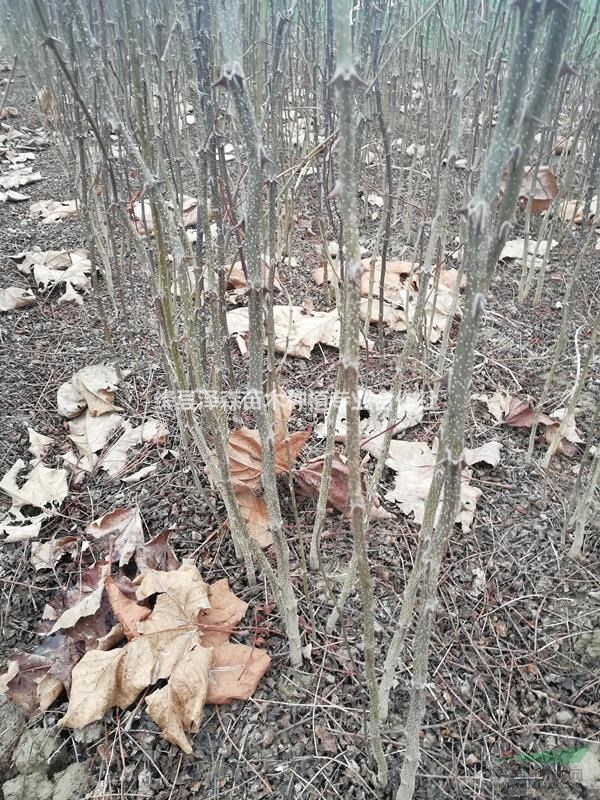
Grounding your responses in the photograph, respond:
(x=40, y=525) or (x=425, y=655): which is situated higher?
(x=425, y=655)

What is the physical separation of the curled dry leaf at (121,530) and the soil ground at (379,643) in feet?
0.18

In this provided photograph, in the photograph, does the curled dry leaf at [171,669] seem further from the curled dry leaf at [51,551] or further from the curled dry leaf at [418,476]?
the curled dry leaf at [418,476]

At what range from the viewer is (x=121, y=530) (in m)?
1.34

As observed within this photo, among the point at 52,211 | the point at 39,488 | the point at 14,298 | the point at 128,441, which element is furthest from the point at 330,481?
the point at 52,211

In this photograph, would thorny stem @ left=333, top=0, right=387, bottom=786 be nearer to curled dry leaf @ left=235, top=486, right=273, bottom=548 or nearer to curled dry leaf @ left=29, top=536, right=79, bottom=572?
curled dry leaf @ left=235, top=486, right=273, bottom=548

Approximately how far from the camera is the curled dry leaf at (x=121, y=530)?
4.23ft

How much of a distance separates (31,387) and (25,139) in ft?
11.8

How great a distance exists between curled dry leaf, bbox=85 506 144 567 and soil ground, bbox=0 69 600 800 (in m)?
0.05

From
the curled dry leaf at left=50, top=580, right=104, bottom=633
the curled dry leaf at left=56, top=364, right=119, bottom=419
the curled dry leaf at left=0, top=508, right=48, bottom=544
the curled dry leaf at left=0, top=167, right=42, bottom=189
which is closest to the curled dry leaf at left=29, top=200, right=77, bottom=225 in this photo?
the curled dry leaf at left=0, top=167, right=42, bottom=189

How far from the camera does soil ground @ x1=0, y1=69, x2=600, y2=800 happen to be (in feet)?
3.12

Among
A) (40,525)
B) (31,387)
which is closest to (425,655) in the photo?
(40,525)

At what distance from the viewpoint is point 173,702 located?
3.21ft

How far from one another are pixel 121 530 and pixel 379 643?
2.17ft

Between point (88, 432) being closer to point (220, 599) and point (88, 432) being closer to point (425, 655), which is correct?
point (220, 599)
